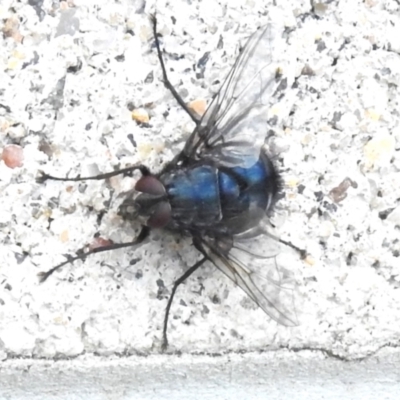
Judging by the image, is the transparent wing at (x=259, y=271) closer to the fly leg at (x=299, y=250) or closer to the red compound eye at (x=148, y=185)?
the fly leg at (x=299, y=250)

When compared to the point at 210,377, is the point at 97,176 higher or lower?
higher

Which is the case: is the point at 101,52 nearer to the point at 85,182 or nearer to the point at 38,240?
the point at 85,182

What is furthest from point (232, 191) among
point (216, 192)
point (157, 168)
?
point (157, 168)

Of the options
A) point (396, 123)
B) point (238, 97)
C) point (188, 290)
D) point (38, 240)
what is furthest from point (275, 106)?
point (38, 240)

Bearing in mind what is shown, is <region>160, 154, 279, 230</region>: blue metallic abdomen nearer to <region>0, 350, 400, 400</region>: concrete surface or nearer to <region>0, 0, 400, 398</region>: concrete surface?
<region>0, 0, 400, 398</region>: concrete surface

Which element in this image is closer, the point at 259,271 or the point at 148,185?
the point at 148,185

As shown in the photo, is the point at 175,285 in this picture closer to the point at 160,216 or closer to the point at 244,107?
the point at 160,216

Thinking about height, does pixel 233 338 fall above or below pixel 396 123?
below
